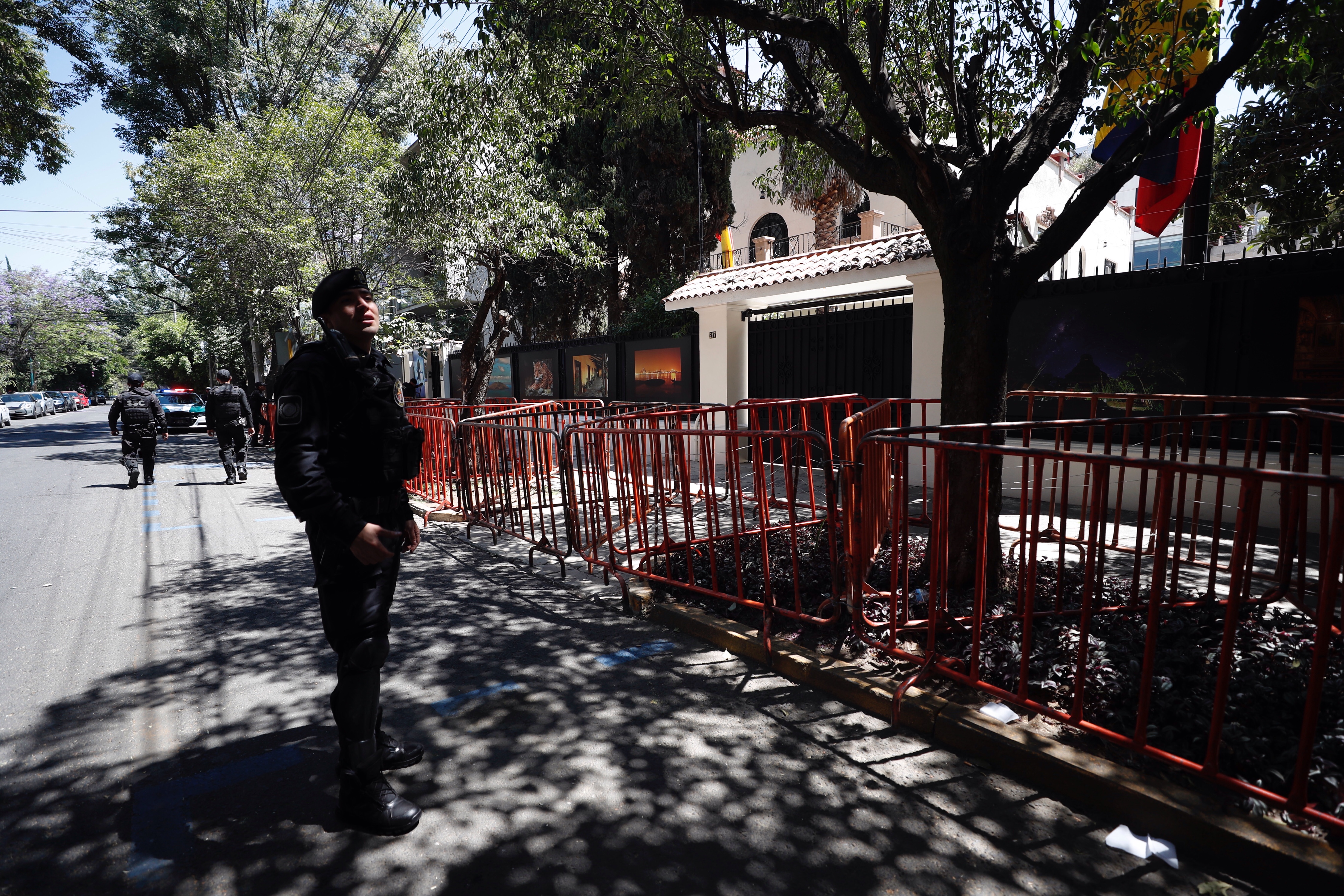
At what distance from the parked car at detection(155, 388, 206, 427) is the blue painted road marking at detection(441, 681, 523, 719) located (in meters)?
24.1

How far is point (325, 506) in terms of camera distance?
2516 millimetres

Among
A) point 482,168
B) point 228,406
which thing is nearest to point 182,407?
point 228,406

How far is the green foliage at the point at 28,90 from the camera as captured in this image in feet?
45.1

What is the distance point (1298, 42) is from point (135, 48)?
30927 mm

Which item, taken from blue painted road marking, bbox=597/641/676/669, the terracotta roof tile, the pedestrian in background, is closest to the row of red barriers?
blue painted road marking, bbox=597/641/676/669

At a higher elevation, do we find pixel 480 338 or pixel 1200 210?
pixel 1200 210

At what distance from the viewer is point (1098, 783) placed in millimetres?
2703

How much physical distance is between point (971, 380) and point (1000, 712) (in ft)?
6.60

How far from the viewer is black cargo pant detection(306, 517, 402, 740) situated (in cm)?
263

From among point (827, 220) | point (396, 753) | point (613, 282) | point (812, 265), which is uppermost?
point (827, 220)

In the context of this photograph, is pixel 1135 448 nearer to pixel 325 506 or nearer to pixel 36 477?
pixel 325 506

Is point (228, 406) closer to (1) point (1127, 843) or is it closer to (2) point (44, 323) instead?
(1) point (1127, 843)

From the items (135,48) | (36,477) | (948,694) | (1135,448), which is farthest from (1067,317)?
(135,48)

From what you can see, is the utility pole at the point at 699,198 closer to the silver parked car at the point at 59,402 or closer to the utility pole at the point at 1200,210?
the utility pole at the point at 1200,210
